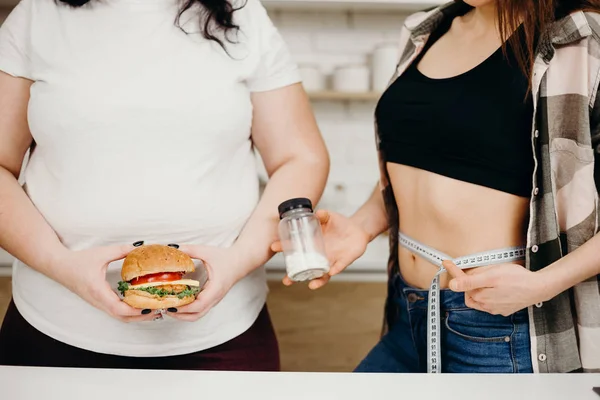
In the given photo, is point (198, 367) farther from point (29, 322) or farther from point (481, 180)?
point (481, 180)

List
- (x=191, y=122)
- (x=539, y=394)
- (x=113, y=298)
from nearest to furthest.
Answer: (x=539, y=394) < (x=113, y=298) < (x=191, y=122)

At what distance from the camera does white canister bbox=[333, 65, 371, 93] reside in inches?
89.3

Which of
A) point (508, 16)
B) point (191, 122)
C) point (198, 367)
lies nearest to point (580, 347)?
point (508, 16)

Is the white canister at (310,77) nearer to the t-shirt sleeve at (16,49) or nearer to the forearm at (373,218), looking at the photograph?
the forearm at (373,218)

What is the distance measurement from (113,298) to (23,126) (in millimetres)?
434

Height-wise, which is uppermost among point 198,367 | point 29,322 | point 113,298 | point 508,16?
point 508,16

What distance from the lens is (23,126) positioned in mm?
1215

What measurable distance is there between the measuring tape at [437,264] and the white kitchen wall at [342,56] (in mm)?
1152

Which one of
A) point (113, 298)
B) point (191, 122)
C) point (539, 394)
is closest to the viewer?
point (539, 394)

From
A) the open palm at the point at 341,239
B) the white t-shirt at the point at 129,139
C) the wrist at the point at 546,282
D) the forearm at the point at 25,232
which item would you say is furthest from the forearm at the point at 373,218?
the forearm at the point at 25,232

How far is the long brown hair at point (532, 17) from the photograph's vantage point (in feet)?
3.46

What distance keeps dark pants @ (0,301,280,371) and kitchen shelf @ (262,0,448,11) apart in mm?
1327

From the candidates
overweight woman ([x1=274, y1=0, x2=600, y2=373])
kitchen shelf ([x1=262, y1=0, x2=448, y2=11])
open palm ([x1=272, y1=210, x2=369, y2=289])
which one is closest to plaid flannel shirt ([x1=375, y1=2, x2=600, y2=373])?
overweight woman ([x1=274, y1=0, x2=600, y2=373])

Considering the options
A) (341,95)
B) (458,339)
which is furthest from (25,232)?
(341,95)
